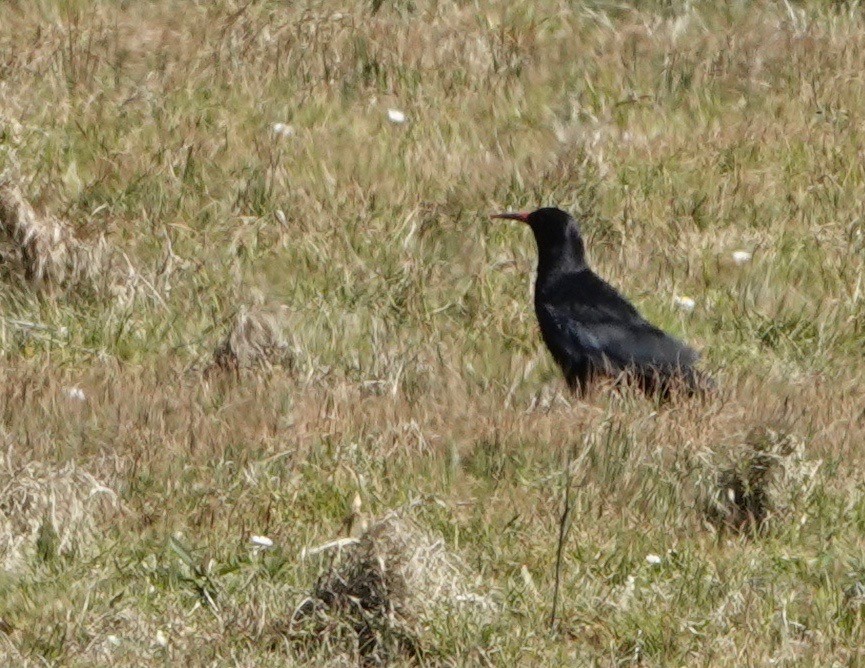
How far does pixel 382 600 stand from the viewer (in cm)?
535

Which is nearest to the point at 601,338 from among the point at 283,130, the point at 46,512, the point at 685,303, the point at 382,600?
the point at 685,303

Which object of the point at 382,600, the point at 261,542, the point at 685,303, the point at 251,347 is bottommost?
the point at 685,303

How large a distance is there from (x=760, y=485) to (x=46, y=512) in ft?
6.85

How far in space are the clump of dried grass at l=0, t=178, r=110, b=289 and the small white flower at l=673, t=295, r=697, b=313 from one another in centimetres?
238

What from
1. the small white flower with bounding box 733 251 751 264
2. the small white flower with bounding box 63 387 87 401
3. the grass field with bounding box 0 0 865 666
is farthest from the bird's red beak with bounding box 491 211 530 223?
the small white flower with bounding box 63 387 87 401

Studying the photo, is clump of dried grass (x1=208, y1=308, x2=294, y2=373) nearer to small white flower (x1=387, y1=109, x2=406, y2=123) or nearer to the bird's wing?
the bird's wing

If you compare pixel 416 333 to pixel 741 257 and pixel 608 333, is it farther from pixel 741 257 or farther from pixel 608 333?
pixel 741 257

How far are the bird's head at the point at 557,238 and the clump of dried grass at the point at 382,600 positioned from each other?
348 cm

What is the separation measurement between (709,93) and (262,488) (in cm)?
537

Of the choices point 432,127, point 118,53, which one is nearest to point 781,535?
point 432,127

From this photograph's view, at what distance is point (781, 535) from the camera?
626cm

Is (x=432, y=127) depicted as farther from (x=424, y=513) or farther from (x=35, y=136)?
(x=424, y=513)

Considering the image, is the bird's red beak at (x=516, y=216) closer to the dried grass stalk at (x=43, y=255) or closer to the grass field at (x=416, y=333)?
the grass field at (x=416, y=333)

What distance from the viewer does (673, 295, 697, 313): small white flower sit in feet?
29.5
